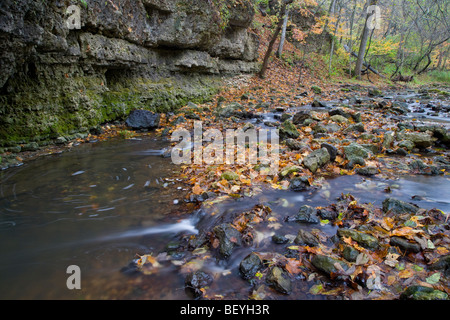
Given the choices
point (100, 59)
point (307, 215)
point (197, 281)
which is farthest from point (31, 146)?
point (307, 215)

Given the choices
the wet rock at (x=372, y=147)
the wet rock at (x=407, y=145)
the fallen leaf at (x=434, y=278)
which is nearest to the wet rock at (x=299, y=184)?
the fallen leaf at (x=434, y=278)

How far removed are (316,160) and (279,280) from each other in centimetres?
294

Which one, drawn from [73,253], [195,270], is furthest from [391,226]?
[73,253]

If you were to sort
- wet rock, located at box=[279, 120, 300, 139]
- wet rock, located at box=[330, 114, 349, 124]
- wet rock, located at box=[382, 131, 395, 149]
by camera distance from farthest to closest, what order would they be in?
wet rock, located at box=[330, 114, 349, 124] → wet rock, located at box=[279, 120, 300, 139] → wet rock, located at box=[382, 131, 395, 149]

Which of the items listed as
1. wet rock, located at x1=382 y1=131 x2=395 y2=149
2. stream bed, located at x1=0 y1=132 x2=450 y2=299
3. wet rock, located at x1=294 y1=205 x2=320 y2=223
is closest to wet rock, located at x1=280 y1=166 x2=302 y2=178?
stream bed, located at x1=0 y1=132 x2=450 y2=299

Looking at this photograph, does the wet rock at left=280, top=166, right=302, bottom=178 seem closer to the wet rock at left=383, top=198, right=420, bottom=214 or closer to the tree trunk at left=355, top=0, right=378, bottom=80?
the wet rock at left=383, top=198, right=420, bottom=214

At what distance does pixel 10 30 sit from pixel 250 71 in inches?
525

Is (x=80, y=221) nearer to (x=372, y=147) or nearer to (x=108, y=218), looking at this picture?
(x=108, y=218)

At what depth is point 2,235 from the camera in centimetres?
307

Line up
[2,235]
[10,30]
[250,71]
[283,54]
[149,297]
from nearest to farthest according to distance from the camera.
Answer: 1. [149,297]
2. [2,235]
3. [10,30]
4. [250,71]
5. [283,54]

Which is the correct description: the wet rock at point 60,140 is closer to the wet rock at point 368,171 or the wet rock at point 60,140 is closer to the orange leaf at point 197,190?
the orange leaf at point 197,190

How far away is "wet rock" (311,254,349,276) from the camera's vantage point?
2287 millimetres

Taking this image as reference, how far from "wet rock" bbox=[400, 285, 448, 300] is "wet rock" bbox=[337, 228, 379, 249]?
0.60 meters
